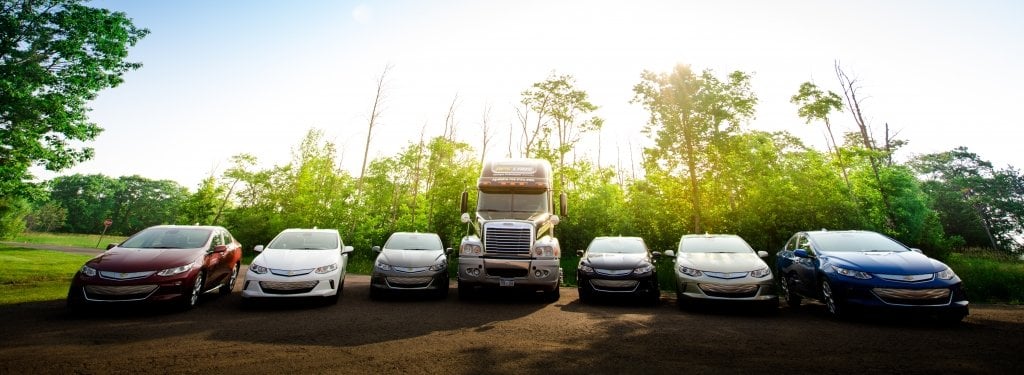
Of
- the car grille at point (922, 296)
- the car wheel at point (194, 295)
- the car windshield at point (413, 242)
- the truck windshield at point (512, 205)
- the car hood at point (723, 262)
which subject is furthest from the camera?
the truck windshield at point (512, 205)

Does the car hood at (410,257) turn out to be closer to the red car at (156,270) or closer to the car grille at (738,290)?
the red car at (156,270)

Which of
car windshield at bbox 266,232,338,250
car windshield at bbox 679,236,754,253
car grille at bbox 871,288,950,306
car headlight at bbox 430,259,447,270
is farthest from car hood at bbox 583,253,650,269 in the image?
car windshield at bbox 266,232,338,250

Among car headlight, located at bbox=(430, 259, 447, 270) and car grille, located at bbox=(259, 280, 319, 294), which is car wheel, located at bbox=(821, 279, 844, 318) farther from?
car grille, located at bbox=(259, 280, 319, 294)

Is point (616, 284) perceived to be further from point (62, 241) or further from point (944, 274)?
point (62, 241)

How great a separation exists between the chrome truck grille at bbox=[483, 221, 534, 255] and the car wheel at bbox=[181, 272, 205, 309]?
5764mm

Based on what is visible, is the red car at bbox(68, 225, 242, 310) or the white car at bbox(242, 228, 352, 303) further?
the white car at bbox(242, 228, 352, 303)

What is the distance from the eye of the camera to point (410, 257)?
9930mm

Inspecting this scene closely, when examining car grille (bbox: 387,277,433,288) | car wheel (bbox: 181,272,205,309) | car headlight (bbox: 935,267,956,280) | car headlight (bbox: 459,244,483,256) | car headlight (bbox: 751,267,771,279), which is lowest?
car wheel (bbox: 181,272,205,309)

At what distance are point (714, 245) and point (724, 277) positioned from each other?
1686 millimetres

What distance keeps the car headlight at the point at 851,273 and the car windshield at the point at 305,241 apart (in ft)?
33.8

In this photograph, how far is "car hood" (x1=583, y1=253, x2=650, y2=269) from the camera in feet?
31.2

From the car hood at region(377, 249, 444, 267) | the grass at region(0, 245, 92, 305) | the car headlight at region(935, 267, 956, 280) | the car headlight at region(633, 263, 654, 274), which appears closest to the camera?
the car headlight at region(935, 267, 956, 280)

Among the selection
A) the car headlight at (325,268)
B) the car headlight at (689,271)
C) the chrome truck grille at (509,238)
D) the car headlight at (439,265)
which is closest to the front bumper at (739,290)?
the car headlight at (689,271)

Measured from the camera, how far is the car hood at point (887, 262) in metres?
7.18
